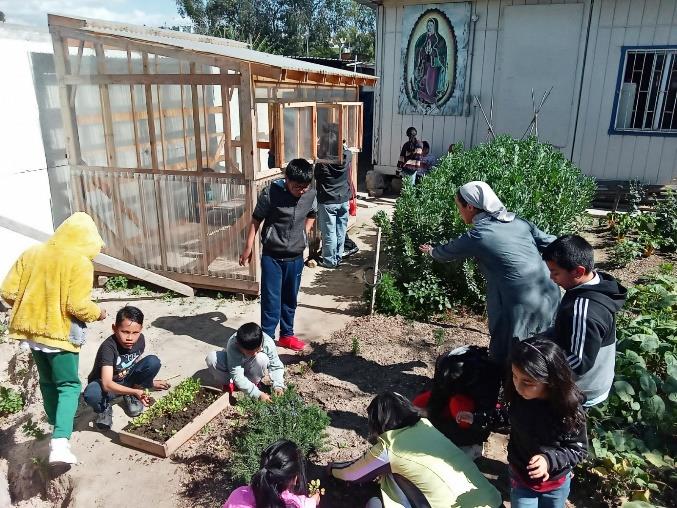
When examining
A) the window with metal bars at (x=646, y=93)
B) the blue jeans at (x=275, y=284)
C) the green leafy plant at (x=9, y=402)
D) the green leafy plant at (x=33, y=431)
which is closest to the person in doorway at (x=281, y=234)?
the blue jeans at (x=275, y=284)

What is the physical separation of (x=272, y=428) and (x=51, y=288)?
1.70 meters

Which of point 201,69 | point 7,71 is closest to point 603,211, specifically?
point 201,69

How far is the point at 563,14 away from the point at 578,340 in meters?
10.6

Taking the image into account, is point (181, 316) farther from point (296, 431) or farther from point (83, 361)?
point (296, 431)

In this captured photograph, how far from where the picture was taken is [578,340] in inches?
108

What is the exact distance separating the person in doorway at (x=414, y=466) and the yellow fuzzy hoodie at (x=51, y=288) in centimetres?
207

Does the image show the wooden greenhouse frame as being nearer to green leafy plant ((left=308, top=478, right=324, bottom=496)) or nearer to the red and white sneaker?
the red and white sneaker

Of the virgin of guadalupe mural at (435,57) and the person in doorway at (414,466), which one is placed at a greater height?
the virgin of guadalupe mural at (435,57)

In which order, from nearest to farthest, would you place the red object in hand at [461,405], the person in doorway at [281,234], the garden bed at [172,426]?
the red object in hand at [461,405]
the garden bed at [172,426]
the person in doorway at [281,234]

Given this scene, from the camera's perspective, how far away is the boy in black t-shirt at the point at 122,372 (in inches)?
153

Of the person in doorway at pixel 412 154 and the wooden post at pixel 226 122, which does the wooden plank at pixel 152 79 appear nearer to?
the wooden post at pixel 226 122

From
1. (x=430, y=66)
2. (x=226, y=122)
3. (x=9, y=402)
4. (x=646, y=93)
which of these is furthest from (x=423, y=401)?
(x=430, y=66)

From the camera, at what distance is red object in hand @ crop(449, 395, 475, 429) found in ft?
11.2

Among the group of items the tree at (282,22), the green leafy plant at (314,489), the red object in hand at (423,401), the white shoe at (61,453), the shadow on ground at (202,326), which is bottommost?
the shadow on ground at (202,326)
